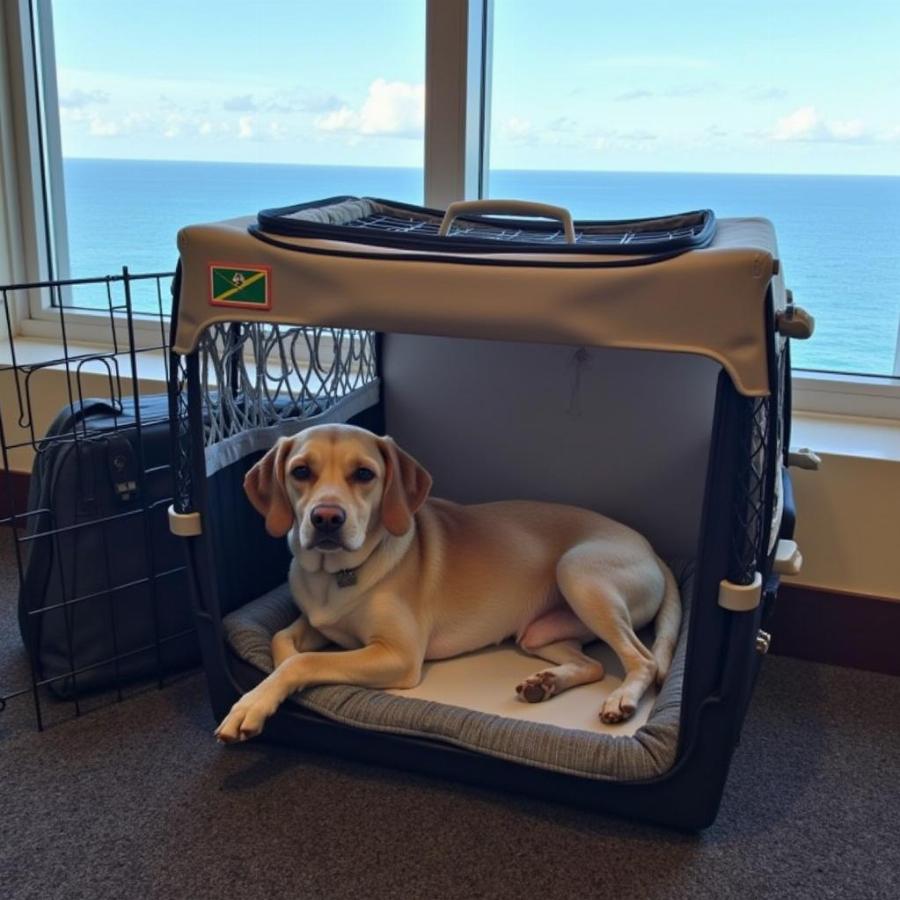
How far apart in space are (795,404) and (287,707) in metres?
1.31

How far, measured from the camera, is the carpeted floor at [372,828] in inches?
52.7

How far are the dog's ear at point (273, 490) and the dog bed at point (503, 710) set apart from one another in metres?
0.21

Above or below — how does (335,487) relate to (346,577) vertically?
above

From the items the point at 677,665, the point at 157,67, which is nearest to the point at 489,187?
the point at 157,67

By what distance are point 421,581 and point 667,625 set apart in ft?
1.44

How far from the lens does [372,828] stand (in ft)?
4.73

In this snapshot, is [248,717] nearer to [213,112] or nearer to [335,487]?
[335,487]

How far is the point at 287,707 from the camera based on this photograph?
1.53 metres

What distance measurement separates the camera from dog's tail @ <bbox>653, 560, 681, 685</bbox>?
162 cm

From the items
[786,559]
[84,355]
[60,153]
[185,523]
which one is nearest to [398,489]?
[185,523]

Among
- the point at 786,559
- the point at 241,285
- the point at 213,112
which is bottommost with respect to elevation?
the point at 786,559

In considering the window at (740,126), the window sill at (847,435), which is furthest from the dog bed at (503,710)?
the window at (740,126)

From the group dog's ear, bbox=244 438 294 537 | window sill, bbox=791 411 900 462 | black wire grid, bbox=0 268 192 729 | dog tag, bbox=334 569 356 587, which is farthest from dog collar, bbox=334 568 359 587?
window sill, bbox=791 411 900 462

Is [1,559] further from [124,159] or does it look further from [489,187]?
[489,187]
